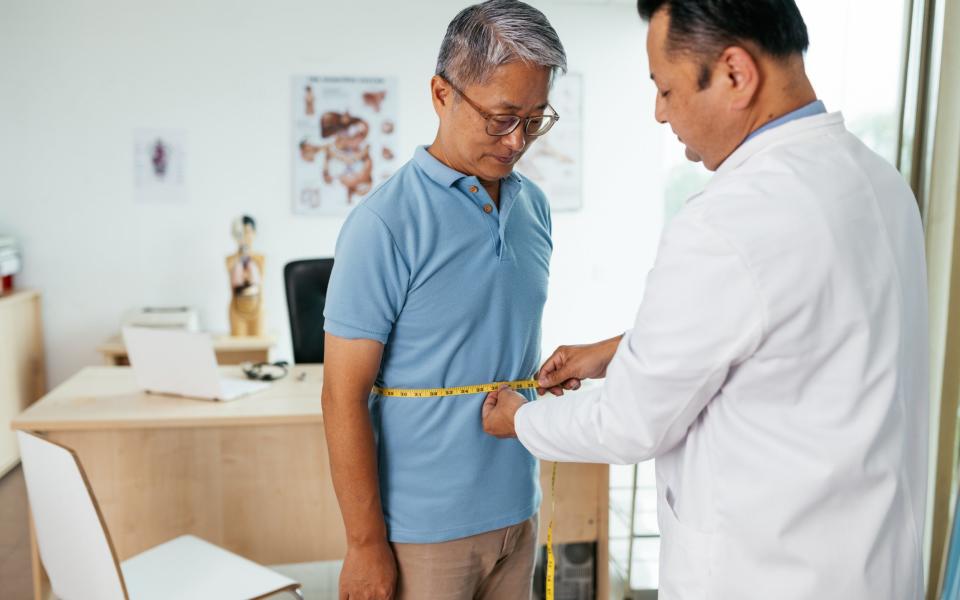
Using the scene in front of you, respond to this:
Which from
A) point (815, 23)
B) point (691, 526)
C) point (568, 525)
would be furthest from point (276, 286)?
point (691, 526)

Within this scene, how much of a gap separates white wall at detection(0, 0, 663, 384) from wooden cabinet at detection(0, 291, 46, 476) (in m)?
0.11

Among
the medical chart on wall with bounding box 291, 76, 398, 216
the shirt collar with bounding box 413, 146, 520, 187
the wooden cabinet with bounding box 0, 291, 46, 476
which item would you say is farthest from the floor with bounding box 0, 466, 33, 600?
the shirt collar with bounding box 413, 146, 520, 187

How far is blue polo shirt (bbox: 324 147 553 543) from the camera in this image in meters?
1.24

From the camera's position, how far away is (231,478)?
253 centimetres

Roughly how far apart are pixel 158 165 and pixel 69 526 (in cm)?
318

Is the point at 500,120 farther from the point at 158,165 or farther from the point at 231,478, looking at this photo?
the point at 158,165

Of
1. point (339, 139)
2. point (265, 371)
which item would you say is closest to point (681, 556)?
point (265, 371)

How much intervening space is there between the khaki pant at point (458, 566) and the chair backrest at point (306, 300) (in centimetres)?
179

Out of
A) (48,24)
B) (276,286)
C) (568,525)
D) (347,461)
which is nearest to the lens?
(347,461)

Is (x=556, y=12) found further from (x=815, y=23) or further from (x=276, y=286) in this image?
(x=276, y=286)

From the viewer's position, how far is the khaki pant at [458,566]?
1.34 metres

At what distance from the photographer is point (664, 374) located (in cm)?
101

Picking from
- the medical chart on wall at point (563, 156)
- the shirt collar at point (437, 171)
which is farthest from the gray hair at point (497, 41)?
the medical chart on wall at point (563, 156)

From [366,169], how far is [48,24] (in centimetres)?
183
